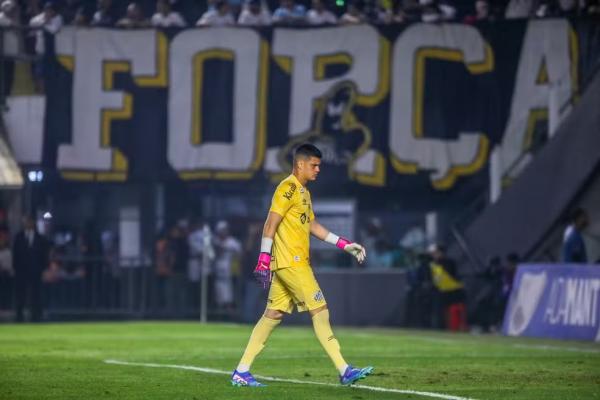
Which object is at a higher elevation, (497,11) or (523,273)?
(497,11)

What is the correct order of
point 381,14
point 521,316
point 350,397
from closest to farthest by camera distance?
point 350,397 < point 521,316 < point 381,14

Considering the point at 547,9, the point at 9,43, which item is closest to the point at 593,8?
the point at 547,9

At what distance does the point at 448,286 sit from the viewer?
2817cm

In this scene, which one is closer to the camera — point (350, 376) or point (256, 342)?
point (350, 376)

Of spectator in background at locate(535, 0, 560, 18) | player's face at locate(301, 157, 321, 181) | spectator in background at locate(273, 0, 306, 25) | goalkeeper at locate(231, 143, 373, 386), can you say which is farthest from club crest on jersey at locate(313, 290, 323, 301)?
spectator in background at locate(273, 0, 306, 25)

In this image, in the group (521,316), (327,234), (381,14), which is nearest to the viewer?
(327,234)

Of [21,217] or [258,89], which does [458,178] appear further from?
[21,217]

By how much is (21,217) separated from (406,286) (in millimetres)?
9040

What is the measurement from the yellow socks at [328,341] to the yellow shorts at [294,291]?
0.13 m

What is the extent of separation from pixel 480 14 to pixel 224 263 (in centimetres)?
793

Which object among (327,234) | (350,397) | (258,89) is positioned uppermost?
(258,89)

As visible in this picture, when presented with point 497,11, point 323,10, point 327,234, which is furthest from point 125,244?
point 327,234

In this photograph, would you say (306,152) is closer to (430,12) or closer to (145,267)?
(430,12)

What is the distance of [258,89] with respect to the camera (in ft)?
104
